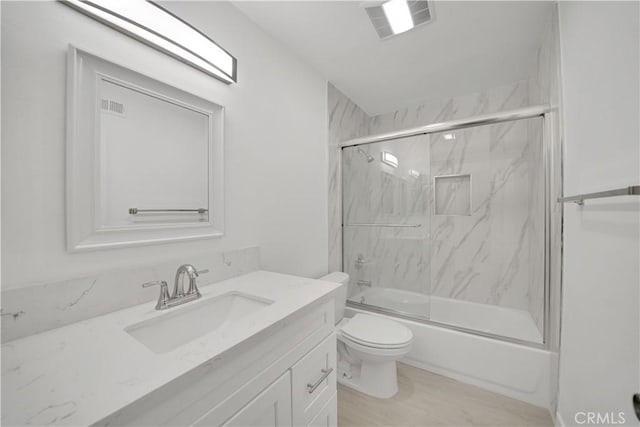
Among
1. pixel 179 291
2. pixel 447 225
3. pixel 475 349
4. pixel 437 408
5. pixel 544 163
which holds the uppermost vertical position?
pixel 544 163

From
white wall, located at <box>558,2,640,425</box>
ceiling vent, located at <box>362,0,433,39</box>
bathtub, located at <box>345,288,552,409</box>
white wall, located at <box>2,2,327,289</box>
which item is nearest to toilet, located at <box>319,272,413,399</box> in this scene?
bathtub, located at <box>345,288,552,409</box>

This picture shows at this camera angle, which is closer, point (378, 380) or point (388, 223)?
point (378, 380)

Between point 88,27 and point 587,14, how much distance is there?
1884mm

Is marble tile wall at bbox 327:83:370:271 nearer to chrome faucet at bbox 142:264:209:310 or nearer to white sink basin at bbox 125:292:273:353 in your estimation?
white sink basin at bbox 125:292:273:353

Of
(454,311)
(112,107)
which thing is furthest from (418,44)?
(454,311)

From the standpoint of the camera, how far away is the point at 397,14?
1.45 m

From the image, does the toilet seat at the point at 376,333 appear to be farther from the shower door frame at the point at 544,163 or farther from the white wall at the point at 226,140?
the white wall at the point at 226,140

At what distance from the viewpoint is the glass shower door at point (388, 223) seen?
2223 millimetres

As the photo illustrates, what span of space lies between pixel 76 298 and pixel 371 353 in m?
1.47

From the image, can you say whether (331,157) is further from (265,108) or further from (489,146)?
(489,146)

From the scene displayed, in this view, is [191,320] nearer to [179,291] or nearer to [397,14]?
[179,291]

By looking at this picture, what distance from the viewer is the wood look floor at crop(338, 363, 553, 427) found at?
141cm

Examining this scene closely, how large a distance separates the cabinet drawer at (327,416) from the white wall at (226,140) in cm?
81

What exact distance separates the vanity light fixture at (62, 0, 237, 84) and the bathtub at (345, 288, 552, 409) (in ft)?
6.78
